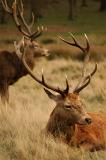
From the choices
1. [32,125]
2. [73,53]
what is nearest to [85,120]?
[32,125]

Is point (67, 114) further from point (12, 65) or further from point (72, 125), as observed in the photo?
point (12, 65)

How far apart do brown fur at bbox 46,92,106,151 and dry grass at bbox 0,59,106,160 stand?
151mm

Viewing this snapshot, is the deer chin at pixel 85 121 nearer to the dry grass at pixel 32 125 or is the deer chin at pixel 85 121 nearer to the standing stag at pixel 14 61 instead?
the dry grass at pixel 32 125

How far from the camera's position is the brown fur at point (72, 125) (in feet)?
25.1

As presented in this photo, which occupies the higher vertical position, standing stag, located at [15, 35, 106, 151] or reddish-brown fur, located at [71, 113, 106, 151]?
standing stag, located at [15, 35, 106, 151]

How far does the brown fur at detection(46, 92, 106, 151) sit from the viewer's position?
25.1 ft

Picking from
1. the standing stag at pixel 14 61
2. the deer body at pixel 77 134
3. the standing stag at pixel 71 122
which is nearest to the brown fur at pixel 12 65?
the standing stag at pixel 14 61

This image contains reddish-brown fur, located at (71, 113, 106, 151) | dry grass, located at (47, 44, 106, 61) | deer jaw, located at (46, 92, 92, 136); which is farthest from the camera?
dry grass, located at (47, 44, 106, 61)

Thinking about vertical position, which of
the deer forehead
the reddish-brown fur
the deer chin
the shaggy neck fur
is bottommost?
the reddish-brown fur

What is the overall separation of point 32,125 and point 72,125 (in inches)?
56.7

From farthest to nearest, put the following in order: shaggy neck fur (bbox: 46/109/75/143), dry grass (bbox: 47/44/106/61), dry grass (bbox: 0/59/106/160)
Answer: dry grass (bbox: 47/44/106/61) < shaggy neck fur (bbox: 46/109/75/143) < dry grass (bbox: 0/59/106/160)

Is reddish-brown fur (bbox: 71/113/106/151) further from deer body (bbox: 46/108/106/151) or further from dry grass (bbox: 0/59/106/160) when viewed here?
dry grass (bbox: 0/59/106/160)

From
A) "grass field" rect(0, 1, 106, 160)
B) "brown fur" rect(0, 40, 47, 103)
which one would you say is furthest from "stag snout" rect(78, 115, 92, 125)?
"brown fur" rect(0, 40, 47, 103)

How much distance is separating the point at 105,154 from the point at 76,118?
563 mm
